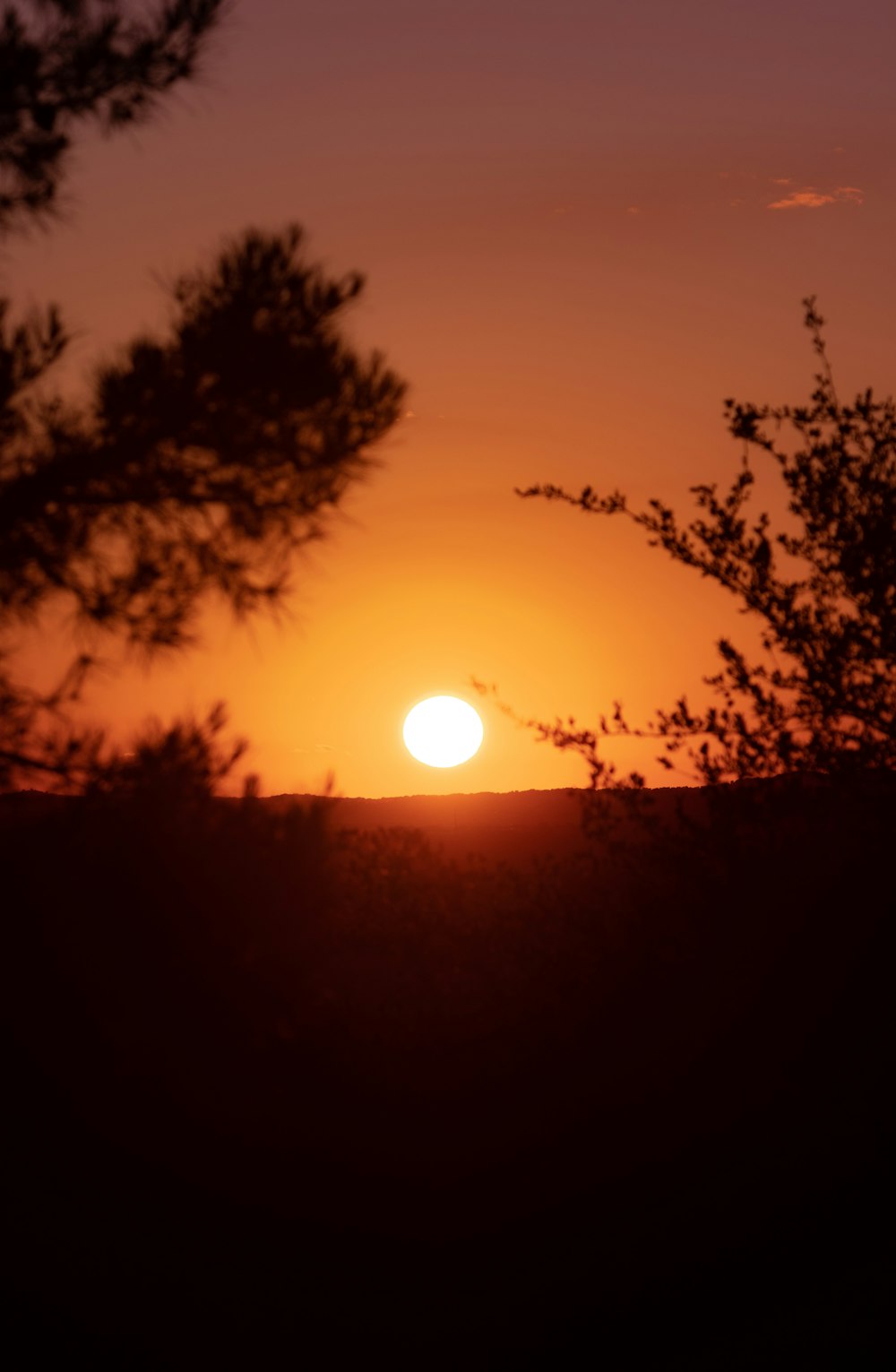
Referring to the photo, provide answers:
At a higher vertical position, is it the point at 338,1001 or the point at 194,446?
the point at 194,446

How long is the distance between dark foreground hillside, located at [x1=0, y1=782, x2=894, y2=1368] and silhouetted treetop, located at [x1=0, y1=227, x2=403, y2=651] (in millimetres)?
1251

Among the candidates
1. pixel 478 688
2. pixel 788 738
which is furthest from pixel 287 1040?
pixel 788 738

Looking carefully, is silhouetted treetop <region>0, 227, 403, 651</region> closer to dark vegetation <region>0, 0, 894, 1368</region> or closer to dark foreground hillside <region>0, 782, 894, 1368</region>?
dark vegetation <region>0, 0, 894, 1368</region>

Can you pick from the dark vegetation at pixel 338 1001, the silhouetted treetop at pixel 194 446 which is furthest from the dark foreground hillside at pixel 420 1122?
the silhouetted treetop at pixel 194 446

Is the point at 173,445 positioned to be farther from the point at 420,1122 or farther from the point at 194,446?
the point at 420,1122

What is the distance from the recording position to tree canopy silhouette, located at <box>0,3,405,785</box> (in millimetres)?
5918

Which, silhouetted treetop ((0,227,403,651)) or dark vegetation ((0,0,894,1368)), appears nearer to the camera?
dark vegetation ((0,0,894,1368))

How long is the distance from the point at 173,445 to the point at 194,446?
0.34 ft

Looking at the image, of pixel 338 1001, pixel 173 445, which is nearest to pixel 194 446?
pixel 173 445

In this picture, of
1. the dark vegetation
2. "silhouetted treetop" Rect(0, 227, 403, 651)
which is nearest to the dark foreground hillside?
the dark vegetation

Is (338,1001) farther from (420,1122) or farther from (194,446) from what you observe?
(194,446)

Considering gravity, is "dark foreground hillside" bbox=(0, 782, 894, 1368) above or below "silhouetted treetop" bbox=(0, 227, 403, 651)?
below

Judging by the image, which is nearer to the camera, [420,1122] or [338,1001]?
[420,1122]

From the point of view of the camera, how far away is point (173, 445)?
20.1ft
